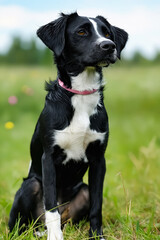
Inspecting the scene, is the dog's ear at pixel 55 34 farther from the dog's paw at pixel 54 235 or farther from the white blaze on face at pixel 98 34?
the dog's paw at pixel 54 235

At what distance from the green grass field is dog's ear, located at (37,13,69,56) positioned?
555 mm

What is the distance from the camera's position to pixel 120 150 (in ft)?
23.1

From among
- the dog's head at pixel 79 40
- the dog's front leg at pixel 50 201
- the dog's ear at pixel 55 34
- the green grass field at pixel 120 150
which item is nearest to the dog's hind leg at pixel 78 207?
the green grass field at pixel 120 150

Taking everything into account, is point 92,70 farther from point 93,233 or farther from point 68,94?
point 93,233

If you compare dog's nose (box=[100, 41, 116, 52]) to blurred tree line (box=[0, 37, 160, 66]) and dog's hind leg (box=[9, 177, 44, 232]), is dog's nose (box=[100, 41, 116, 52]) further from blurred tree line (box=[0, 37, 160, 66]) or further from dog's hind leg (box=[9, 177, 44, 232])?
blurred tree line (box=[0, 37, 160, 66])

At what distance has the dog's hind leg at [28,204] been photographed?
133 inches

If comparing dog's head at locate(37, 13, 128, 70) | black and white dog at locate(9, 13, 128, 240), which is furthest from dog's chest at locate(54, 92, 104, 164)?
dog's head at locate(37, 13, 128, 70)

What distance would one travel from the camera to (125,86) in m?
11.8

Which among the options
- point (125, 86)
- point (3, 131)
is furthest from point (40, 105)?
point (125, 86)

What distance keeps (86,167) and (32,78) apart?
30.8 ft

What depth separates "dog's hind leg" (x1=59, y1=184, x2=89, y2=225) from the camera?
3498 millimetres

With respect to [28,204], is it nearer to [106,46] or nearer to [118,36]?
[106,46]

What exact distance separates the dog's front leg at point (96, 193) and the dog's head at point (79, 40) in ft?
3.03

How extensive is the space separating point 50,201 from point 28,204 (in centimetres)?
47
